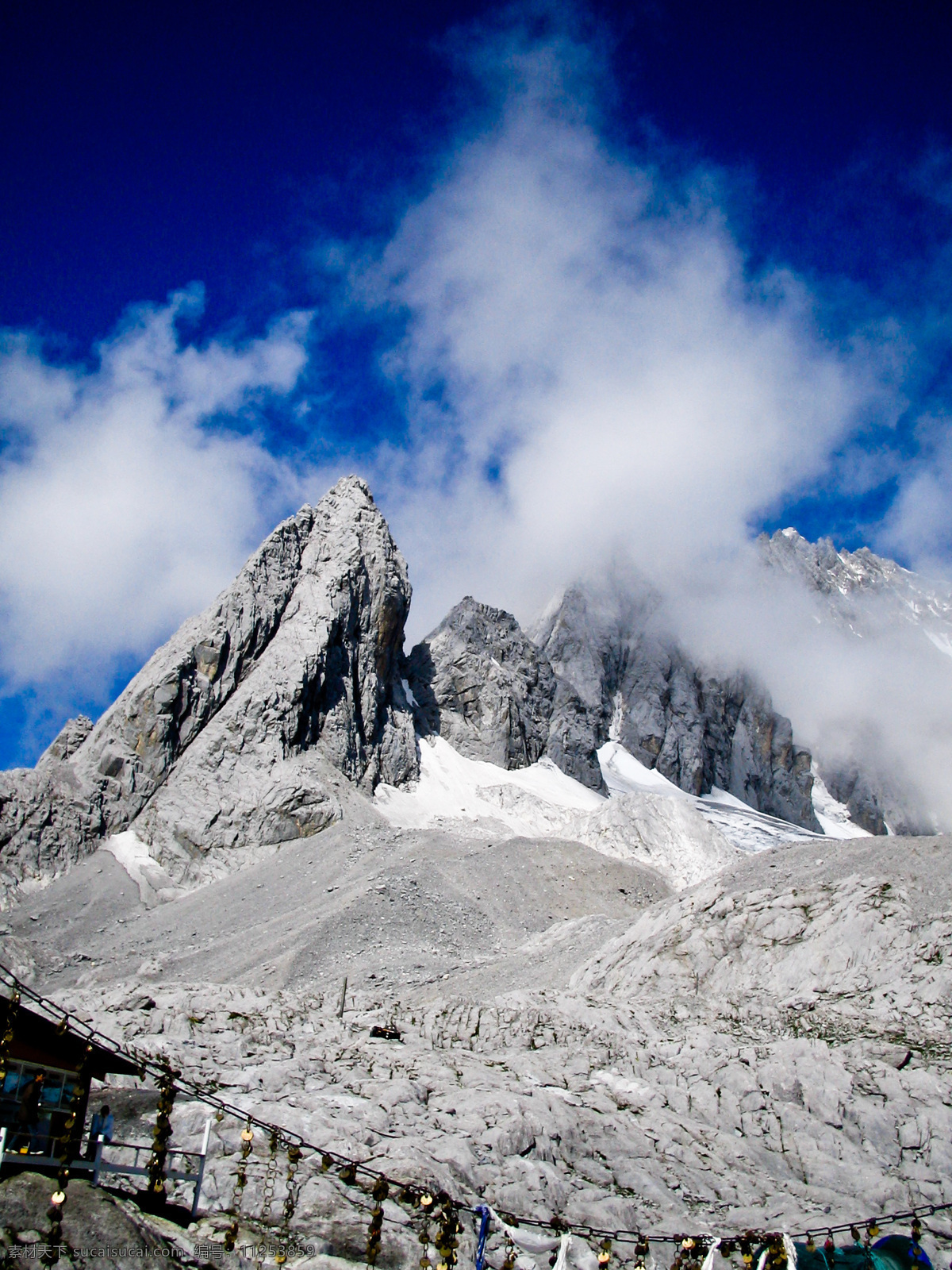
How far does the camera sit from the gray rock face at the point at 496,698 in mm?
111000

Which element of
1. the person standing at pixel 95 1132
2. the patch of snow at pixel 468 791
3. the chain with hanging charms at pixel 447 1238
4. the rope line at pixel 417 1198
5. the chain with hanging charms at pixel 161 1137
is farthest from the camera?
the patch of snow at pixel 468 791

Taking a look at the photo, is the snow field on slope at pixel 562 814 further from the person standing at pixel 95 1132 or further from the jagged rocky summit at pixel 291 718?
the person standing at pixel 95 1132

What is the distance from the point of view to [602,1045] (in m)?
27.0

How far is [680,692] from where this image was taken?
518 feet

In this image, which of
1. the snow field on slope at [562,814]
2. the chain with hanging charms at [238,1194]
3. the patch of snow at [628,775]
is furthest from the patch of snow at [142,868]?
A: the patch of snow at [628,775]

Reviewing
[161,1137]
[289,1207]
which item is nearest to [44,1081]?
[161,1137]

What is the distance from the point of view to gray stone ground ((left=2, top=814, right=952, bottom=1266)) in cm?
1884

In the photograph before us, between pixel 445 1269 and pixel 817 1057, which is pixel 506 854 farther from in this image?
pixel 445 1269

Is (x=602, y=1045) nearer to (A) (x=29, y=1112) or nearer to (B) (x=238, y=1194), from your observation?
(B) (x=238, y=1194)

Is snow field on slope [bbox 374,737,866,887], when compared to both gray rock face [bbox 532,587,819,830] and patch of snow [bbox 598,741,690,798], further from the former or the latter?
gray rock face [bbox 532,587,819,830]

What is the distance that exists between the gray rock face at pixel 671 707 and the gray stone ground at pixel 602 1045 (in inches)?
4051

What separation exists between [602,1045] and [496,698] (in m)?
87.0

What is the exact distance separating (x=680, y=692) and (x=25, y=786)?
11348cm

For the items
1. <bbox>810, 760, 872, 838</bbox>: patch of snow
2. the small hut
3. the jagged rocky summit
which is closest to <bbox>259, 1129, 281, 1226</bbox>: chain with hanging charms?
the small hut
